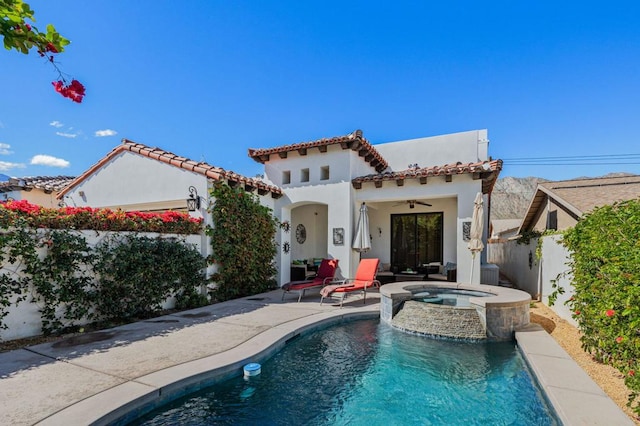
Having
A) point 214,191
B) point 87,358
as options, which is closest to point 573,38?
point 214,191

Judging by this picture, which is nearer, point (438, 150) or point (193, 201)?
point (193, 201)

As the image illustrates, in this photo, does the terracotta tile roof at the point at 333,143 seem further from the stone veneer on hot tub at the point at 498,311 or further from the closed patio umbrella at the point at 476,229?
the stone veneer on hot tub at the point at 498,311

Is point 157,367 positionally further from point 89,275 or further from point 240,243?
point 240,243

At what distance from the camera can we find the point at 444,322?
7465 mm

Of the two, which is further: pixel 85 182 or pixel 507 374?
pixel 85 182

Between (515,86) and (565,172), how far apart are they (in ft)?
119

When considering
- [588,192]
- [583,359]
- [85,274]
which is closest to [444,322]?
[583,359]

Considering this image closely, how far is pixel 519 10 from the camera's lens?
33.7 feet

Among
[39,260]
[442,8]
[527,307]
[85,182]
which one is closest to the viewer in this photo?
[39,260]

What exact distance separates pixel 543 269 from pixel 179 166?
514 inches

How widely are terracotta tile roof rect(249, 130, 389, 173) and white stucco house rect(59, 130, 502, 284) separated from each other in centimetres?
4

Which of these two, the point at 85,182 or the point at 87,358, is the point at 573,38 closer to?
the point at 87,358

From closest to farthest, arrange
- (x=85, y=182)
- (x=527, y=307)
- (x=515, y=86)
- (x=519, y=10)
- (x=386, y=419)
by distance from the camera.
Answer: (x=386, y=419), (x=527, y=307), (x=519, y=10), (x=85, y=182), (x=515, y=86)

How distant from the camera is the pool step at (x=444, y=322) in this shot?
286 inches
